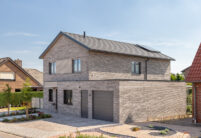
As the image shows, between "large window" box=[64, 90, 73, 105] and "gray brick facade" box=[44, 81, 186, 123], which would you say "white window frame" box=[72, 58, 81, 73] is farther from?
"large window" box=[64, 90, 73, 105]

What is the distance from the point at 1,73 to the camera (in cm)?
3116

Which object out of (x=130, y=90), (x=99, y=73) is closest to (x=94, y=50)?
A: (x=99, y=73)

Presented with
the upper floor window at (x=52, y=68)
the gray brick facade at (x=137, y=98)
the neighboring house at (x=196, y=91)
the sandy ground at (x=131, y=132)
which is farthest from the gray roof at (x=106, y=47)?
the sandy ground at (x=131, y=132)

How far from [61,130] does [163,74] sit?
15.2 m

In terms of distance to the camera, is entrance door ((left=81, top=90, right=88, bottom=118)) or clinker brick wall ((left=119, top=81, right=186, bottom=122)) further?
entrance door ((left=81, top=90, right=88, bottom=118))

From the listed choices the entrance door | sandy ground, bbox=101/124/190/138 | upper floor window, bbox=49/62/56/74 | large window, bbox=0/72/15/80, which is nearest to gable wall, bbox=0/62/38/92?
large window, bbox=0/72/15/80

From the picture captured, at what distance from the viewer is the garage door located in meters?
16.0

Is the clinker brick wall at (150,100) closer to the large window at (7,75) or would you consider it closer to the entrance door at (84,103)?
the entrance door at (84,103)


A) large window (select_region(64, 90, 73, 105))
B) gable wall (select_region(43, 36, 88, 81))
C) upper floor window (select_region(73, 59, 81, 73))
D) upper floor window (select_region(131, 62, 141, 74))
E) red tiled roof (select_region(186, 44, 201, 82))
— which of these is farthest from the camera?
upper floor window (select_region(131, 62, 141, 74))

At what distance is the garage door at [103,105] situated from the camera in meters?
16.0

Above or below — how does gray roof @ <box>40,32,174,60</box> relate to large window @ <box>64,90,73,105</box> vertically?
above

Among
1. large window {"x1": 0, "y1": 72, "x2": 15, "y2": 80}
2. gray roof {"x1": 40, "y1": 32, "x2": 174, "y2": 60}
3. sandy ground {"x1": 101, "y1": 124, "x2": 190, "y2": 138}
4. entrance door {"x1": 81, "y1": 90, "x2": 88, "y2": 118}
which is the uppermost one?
gray roof {"x1": 40, "y1": 32, "x2": 174, "y2": 60}

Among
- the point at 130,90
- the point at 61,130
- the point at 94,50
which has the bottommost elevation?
the point at 61,130

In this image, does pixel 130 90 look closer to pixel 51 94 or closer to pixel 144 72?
pixel 144 72
